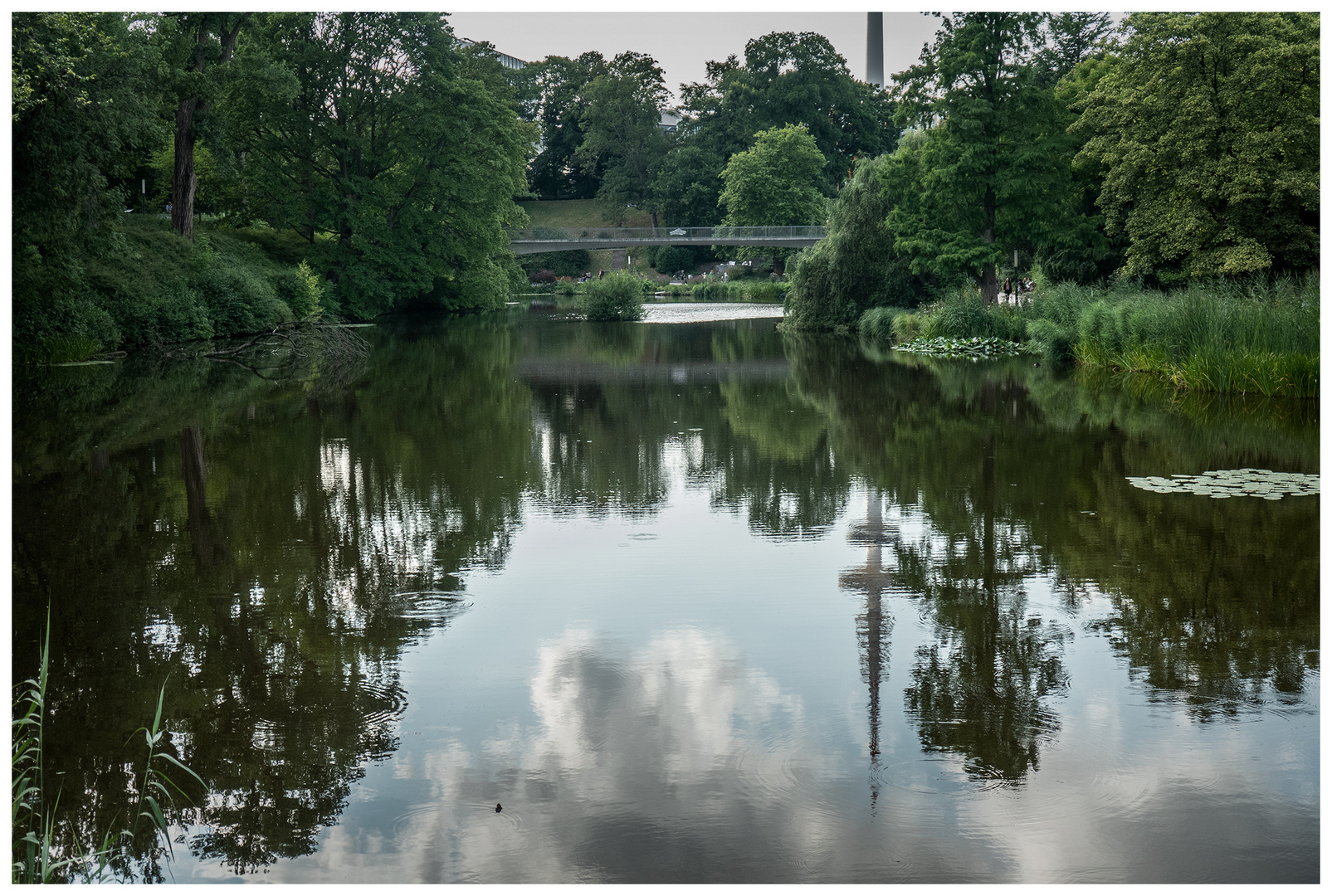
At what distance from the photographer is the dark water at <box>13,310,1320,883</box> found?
4176mm

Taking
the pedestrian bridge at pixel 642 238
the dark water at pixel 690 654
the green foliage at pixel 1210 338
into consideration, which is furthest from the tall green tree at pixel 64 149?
the pedestrian bridge at pixel 642 238

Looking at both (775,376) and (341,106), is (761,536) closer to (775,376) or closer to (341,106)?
(775,376)

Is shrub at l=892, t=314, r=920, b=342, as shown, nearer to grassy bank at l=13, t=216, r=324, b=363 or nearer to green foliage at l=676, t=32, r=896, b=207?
grassy bank at l=13, t=216, r=324, b=363

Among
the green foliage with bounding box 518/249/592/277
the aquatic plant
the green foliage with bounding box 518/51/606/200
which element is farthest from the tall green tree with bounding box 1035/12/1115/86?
the green foliage with bounding box 518/51/606/200

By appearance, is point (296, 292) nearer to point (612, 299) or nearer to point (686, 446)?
point (612, 299)

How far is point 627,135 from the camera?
102938 millimetres

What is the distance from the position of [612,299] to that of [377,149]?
11.0m

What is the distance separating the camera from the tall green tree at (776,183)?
83062mm

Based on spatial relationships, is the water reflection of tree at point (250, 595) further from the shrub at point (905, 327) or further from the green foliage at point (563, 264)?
the green foliage at point (563, 264)

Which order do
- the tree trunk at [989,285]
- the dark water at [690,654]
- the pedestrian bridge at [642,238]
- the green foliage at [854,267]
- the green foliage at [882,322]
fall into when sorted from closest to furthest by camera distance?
the dark water at [690,654], the tree trunk at [989,285], the green foliage at [882,322], the green foliage at [854,267], the pedestrian bridge at [642,238]

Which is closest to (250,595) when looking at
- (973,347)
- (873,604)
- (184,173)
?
(873,604)

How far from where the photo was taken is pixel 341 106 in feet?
151

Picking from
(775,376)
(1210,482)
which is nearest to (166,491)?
(1210,482)

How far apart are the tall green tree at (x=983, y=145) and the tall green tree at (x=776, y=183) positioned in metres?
49.5
